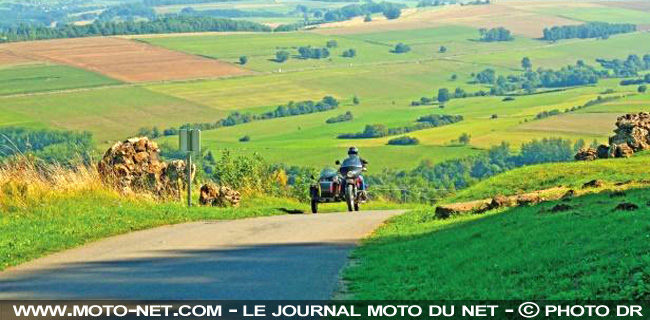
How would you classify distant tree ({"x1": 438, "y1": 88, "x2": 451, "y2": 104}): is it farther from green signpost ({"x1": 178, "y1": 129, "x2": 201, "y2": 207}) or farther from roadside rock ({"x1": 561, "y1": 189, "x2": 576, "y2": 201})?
roadside rock ({"x1": 561, "y1": 189, "x2": 576, "y2": 201})

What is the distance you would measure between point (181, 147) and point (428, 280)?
1697 cm

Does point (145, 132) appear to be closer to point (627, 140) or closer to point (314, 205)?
point (314, 205)

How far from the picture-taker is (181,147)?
103 feet

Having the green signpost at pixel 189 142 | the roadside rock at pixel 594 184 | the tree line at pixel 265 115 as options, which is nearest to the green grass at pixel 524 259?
the roadside rock at pixel 594 184

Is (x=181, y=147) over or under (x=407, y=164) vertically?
over

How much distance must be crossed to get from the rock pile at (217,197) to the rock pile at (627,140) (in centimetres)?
1028

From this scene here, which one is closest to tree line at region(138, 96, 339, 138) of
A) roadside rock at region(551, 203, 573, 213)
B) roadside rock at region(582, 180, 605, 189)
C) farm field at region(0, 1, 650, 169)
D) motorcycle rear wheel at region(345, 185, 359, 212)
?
farm field at region(0, 1, 650, 169)

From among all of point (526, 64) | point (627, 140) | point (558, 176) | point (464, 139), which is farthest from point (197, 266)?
point (526, 64)

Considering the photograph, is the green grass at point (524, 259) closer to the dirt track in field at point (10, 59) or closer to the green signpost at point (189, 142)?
the green signpost at point (189, 142)

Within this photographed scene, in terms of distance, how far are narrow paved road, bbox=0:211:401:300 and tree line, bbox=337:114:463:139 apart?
7970 centimetres

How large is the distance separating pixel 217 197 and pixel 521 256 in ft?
63.9

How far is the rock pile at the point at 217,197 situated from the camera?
3353 cm

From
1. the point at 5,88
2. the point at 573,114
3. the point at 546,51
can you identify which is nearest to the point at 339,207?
the point at 573,114

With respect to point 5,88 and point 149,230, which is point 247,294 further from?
point 5,88
